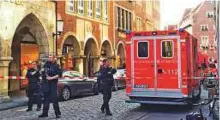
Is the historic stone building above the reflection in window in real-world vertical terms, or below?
→ above

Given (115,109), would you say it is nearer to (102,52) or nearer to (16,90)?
(16,90)

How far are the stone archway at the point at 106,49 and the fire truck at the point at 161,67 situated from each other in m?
19.7

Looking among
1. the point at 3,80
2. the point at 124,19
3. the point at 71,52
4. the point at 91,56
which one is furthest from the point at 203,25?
the point at 3,80

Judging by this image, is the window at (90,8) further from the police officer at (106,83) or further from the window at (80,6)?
the police officer at (106,83)

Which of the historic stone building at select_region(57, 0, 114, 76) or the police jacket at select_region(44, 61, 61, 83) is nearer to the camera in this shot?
the police jacket at select_region(44, 61, 61, 83)

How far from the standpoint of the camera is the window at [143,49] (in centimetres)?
1468

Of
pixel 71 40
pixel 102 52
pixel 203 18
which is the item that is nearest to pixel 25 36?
pixel 71 40

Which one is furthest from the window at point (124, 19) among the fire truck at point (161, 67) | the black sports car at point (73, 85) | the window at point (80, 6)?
the fire truck at point (161, 67)

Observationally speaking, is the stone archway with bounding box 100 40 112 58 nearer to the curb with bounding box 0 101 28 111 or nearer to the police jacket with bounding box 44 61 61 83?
the curb with bounding box 0 101 28 111

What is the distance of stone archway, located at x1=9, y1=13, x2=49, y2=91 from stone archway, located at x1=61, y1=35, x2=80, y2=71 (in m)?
2.50

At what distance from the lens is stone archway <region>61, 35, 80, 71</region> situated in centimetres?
2780

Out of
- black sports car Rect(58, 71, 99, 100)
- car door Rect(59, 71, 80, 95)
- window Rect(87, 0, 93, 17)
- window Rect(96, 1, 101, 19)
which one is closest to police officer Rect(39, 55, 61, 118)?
black sports car Rect(58, 71, 99, 100)

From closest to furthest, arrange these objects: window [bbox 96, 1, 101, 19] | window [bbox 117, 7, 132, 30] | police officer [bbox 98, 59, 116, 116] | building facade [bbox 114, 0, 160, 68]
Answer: police officer [bbox 98, 59, 116, 116] < window [bbox 96, 1, 101, 19] < building facade [bbox 114, 0, 160, 68] < window [bbox 117, 7, 132, 30]

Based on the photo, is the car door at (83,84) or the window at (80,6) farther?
the window at (80,6)
